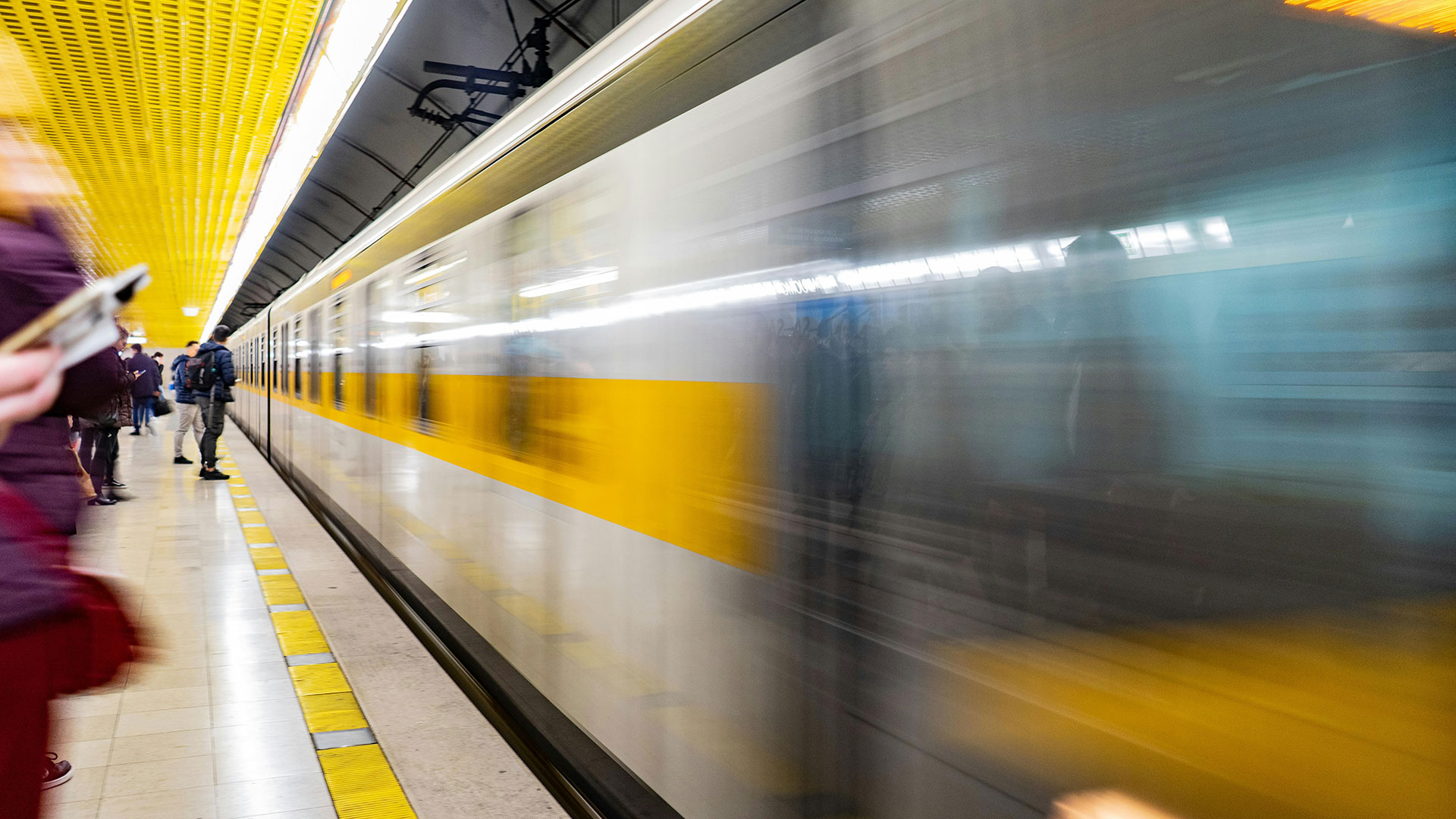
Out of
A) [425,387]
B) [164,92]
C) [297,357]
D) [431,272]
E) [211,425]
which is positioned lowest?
[211,425]

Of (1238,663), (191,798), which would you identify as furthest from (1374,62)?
(191,798)

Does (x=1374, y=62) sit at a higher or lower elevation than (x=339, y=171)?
lower

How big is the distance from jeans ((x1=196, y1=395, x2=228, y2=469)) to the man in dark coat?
11626 mm

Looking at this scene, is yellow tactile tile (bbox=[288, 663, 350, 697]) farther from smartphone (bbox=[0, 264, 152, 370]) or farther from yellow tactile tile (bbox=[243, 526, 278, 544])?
yellow tactile tile (bbox=[243, 526, 278, 544])

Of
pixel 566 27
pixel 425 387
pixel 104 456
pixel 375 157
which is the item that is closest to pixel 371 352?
pixel 425 387

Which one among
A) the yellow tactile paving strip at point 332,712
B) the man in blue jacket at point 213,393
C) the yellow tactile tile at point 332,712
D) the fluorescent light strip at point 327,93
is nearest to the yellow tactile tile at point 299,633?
the yellow tactile paving strip at point 332,712

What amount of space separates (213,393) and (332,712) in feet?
32.2

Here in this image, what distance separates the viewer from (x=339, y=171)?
15773mm

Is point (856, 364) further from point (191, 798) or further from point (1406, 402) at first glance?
point (191, 798)

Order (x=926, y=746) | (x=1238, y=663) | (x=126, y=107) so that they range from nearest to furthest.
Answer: (x=1238, y=663)
(x=926, y=746)
(x=126, y=107)

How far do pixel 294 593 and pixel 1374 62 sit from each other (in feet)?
21.0

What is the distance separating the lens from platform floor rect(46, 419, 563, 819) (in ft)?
10.2

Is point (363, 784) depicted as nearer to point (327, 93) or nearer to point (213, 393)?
point (327, 93)

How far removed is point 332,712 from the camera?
393 centimetres
